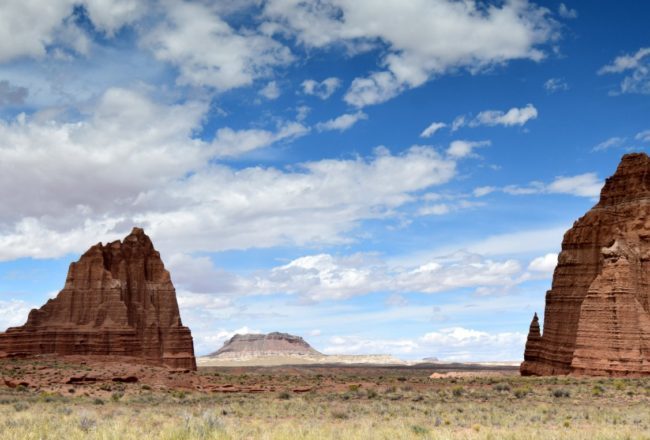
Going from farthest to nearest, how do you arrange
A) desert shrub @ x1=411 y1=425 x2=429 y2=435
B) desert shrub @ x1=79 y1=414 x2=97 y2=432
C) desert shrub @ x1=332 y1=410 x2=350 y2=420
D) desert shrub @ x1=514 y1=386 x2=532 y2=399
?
desert shrub @ x1=514 y1=386 x2=532 y2=399 < desert shrub @ x1=332 y1=410 x2=350 y2=420 < desert shrub @ x1=411 y1=425 x2=429 y2=435 < desert shrub @ x1=79 y1=414 x2=97 y2=432

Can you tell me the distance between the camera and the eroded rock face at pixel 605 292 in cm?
5797

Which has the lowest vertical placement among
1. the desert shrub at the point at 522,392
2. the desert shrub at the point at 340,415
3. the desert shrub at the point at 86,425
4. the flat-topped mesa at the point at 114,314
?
the desert shrub at the point at 522,392

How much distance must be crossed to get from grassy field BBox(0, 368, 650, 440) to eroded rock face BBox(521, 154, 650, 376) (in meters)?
6.68

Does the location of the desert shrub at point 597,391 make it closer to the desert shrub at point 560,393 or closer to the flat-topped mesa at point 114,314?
the desert shrub at point 560,393

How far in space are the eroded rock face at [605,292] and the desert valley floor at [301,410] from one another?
453cm

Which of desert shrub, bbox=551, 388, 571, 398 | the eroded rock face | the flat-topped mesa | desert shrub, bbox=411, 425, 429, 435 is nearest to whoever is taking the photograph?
desert shrub, bbox=411, 425, 429, 435

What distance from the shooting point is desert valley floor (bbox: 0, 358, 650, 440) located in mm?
20672

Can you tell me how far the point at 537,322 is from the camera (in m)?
75.6

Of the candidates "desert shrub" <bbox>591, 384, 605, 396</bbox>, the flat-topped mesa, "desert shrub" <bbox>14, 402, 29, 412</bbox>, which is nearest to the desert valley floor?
"desert shrub" <bbox>14, 402, 29, 412</bbox>

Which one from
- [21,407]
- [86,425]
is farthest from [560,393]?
[21,407]

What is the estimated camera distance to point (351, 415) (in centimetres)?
3036

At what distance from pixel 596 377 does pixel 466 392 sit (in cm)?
1737

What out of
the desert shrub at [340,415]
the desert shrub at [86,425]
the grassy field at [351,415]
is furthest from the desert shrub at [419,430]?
the desert shrub at [86,425]

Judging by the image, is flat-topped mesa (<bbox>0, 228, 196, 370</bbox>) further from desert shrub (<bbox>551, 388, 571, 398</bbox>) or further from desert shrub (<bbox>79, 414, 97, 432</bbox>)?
desert shrub (<bbox>79, 414, 97, 432</bbox>)
